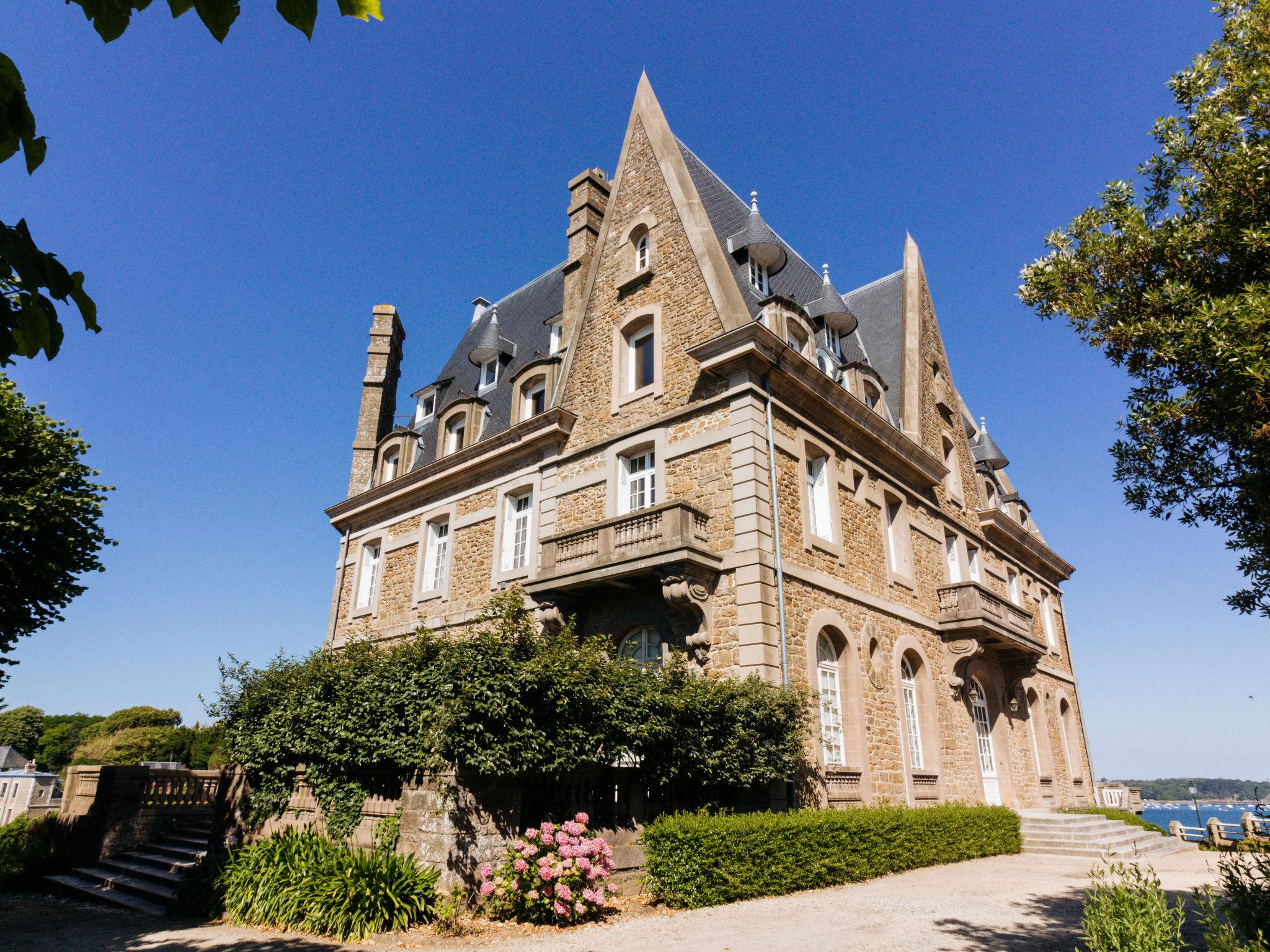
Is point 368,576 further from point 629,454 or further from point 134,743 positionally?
point 134,743

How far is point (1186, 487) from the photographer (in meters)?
9.05

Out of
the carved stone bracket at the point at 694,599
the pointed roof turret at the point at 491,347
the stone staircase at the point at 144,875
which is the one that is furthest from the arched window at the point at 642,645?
the pointed roof turret at the point at 491,347

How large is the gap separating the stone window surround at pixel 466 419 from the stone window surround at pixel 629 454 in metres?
6.08

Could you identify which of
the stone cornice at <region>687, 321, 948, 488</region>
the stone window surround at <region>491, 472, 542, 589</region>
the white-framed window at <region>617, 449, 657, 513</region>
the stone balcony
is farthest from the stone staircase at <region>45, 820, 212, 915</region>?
the stone balcony

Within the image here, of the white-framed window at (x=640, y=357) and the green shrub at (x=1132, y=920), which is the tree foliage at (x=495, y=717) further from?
the white-framed window at (x=640, y=357)

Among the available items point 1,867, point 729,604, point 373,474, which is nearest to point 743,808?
point 729,604

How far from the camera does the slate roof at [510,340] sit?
23.0 meters

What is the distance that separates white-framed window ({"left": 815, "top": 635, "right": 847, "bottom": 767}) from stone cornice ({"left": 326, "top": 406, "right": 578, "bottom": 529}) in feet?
26.0

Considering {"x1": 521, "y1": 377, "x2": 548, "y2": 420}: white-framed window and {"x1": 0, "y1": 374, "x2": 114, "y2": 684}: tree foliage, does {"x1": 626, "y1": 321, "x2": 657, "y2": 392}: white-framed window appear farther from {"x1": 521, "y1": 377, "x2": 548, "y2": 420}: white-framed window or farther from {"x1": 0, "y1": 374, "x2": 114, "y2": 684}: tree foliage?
{"x1": 0, "y1": 374, "x2": 114, "y2": 684}: tree foliage

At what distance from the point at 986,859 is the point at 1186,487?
10.4 metres

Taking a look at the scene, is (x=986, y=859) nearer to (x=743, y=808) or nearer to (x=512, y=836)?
(x=743, y=808)

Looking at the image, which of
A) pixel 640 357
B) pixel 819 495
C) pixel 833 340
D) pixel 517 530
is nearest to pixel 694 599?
pixel 819 495

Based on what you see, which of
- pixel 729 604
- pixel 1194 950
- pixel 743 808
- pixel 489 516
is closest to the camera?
pixel 1194 950

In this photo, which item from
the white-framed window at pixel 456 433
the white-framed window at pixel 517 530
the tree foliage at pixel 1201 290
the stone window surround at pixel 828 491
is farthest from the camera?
the white-framed window at pixel 456 433
